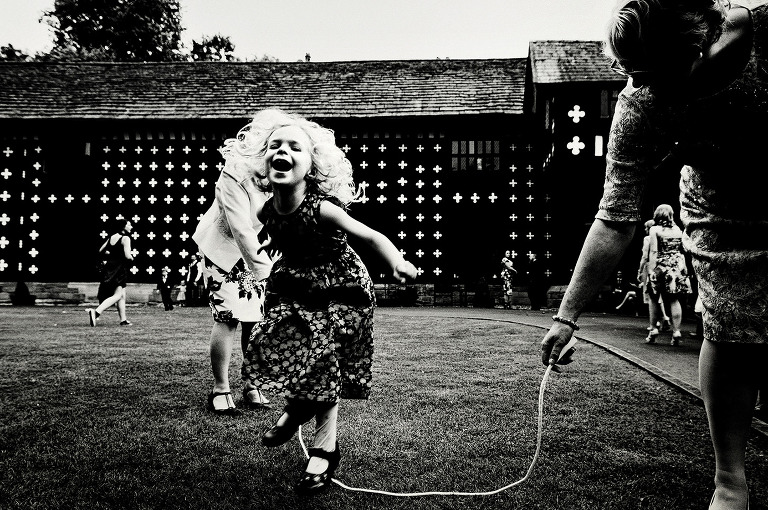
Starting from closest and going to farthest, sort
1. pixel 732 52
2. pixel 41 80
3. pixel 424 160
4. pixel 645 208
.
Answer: pixel 732 52 < pixel 645 208 < pixel 424 160 < pixel 41 80

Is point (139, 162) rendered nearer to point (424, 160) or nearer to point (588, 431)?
point (424, 160)

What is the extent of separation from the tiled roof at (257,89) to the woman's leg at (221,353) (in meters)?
14.8

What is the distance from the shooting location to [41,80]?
69.6 ft

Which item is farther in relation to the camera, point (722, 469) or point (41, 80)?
point (41, 80)

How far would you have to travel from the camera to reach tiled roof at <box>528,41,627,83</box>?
53.3 feet

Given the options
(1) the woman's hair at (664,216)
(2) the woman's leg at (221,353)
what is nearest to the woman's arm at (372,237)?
(2) the woman's leg at (221,353)

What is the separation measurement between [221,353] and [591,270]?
109 inches

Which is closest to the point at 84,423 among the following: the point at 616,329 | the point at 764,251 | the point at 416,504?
the point at 416,504

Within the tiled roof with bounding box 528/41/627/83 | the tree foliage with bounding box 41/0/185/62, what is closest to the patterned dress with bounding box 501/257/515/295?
the tiled roof with bounding box 528/41/627/83

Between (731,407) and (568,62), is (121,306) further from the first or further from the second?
(568,62)

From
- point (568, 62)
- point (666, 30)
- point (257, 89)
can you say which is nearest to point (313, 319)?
point (666, 30)

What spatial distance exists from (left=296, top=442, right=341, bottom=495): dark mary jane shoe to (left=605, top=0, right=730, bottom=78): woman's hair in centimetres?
190

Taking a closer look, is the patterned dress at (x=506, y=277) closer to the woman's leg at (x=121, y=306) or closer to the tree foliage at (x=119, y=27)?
the woman's leg at (x=121, y=306)

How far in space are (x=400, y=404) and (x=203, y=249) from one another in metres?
1.71
